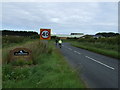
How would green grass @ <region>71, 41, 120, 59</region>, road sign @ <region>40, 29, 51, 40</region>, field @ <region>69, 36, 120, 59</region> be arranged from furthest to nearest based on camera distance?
field @ <region>69, 36, 120, 59</region> < green grass @ <region>71, 41, 120, 59</region> < road sign @ <region>40, 29, 51, 40</region>

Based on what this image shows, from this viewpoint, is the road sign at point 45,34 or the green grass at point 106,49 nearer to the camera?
the road sign at point 45,34

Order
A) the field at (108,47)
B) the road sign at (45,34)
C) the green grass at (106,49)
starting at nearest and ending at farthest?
the road sign at (45,34)
the green grass at (106,49)
the field at (108,47)

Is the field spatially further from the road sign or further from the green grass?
the road sign

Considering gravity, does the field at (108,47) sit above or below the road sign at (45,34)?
below

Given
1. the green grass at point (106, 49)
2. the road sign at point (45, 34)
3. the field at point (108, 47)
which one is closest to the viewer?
the road sign at point (45, 34)

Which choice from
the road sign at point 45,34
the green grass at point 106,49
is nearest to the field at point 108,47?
the green grass at point 106,49

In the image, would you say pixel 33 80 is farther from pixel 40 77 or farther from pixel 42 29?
pixel 42 29

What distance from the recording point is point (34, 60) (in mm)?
12938

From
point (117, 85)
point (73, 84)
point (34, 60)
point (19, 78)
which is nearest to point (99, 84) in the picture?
point (117, 85)

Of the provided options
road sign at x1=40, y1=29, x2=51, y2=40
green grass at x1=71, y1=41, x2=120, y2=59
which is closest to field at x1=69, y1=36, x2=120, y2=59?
green grass at x1=71, y1=41, x2=120, y2=59

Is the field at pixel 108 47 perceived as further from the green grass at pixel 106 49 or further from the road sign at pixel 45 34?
the road sign at pixel 45 34

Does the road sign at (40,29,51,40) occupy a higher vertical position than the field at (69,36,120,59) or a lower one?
higher

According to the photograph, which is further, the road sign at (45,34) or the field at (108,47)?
the field at (108,47)

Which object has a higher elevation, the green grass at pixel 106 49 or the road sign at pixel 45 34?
the road sign at pixel 45 34
